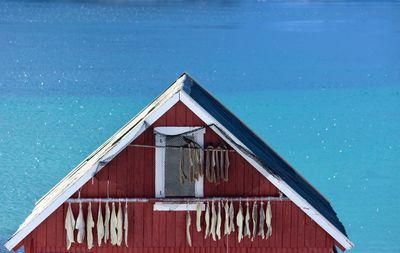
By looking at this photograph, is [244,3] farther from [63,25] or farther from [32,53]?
[32,53]

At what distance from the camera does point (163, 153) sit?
17.0 m

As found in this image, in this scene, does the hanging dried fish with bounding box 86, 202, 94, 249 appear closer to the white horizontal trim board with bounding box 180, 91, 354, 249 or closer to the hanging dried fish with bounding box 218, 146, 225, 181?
the hanging dried fish with bounding box 218, 146, 225, 181

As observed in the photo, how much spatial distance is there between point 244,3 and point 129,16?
69.7ft

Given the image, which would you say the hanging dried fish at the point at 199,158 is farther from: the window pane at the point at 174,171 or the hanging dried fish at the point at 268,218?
the hanging dried fish at the point at 268,218

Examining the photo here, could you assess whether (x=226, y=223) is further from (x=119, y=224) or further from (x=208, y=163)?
(x=119, y=224)

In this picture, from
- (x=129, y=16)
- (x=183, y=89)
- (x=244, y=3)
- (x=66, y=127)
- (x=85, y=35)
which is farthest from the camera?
(x=244, y=3)

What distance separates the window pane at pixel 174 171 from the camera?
1698 centimetres

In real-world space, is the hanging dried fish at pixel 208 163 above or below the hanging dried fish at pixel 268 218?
above

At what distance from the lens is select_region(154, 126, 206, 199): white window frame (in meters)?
16.9

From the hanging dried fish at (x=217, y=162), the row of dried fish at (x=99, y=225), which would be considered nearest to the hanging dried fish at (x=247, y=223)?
the hanging dried fish at (x=217, y=162)

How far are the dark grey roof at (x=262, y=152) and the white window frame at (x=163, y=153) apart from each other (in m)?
0.45

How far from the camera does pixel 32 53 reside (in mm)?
75562

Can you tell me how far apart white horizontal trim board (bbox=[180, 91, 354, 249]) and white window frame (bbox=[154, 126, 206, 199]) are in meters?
0.26

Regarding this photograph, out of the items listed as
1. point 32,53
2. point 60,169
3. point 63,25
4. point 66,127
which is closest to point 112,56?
point 32,53
